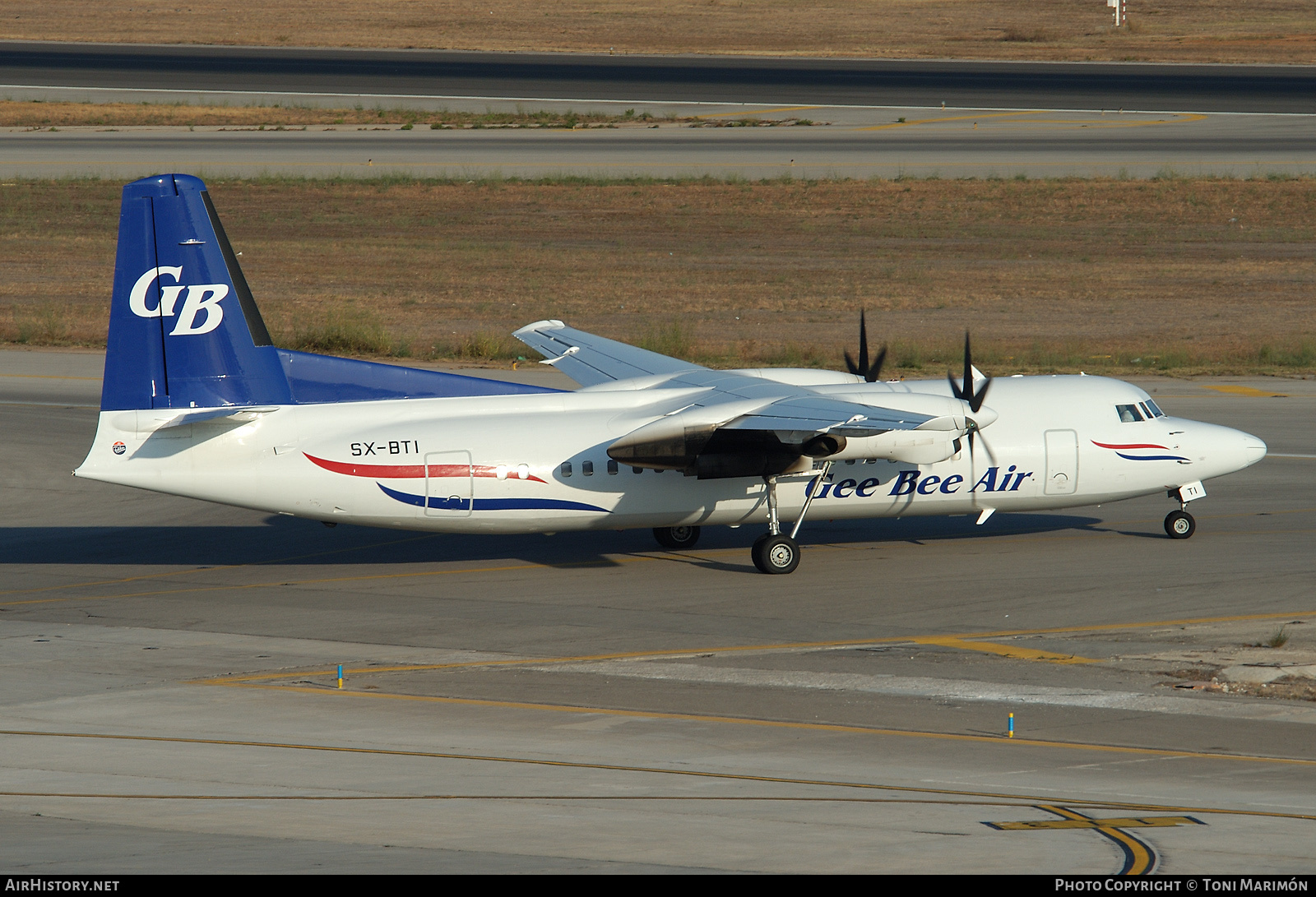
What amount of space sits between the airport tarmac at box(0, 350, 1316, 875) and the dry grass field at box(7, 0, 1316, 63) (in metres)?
85.0

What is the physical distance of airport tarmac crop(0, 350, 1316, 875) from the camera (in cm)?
1202

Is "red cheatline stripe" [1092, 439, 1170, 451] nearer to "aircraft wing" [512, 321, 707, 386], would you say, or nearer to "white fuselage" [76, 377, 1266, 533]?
"white fuselage" [76, 377, 1266, 533]

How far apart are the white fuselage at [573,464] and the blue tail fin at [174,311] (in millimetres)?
497

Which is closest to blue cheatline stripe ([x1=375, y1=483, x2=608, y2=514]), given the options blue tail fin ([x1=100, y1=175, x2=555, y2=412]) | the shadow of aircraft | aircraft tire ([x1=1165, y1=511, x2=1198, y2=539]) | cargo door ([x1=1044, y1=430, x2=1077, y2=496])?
the shadow of aircraft

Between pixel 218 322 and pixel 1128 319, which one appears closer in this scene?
pixel 218 322

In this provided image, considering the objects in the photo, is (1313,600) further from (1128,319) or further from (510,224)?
(510,224)

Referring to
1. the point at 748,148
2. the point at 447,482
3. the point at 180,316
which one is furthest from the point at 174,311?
the point at 748,148

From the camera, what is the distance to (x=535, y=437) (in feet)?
76.0

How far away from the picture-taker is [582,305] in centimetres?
5025

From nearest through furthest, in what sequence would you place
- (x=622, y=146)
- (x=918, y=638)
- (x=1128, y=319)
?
1. (x=918, y=638)
2. (x=1128, y=319)
3. (x=622, y=146)

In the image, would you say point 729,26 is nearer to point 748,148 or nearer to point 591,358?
point 748,148

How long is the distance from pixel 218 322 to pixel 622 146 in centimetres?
5408
